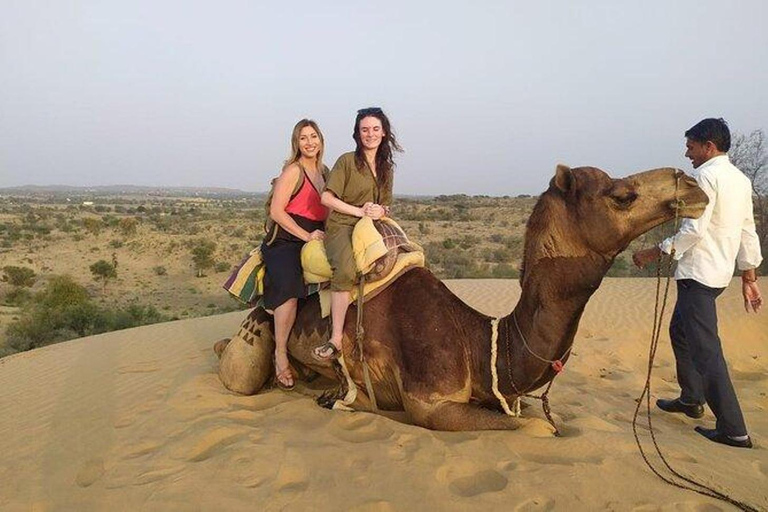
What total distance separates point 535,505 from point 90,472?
2945 millimetres

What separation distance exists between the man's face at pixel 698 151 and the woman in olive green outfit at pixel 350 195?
8.38 feet

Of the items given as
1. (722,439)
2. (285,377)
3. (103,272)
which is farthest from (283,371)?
(103,272)

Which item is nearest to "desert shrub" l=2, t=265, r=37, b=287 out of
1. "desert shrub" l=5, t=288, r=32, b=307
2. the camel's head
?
"desert shrub" l=5, t=288, r=32, b=307

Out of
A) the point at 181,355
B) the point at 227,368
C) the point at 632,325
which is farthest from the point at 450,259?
the point at 227,368

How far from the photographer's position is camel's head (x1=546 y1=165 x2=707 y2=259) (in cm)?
344

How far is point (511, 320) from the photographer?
4105mm

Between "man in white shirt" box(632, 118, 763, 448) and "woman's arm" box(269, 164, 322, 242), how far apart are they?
2.83m

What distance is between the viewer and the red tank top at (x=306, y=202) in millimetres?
5090

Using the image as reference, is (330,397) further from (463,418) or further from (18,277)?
(18,277)

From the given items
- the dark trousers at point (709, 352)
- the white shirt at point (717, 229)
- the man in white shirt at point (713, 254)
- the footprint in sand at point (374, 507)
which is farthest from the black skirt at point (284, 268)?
the dark trousers at point (709, 352)

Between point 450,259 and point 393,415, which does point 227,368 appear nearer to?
point 393,415

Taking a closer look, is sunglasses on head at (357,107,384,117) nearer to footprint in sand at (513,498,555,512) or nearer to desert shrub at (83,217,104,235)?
footprint in sand at (513,498,555,512)

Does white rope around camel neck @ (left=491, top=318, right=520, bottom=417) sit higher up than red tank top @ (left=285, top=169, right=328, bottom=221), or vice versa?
red tank top @ (left=285, top=169, right=328, bottom=221)

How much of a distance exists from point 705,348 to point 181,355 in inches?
237
